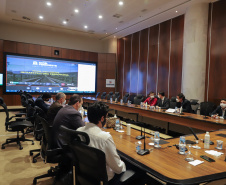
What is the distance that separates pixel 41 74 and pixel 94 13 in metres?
4.50

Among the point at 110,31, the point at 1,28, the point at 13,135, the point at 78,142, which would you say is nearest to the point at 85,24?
the point at 110,31

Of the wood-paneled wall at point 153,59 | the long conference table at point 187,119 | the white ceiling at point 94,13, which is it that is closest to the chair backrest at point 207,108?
the long conference table at point 187,119

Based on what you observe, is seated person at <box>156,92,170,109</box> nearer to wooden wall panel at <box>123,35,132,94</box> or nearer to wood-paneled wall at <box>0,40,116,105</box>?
wooden wall panel at <box>123,35,132,94</box>

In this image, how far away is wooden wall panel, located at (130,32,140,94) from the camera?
9258mm

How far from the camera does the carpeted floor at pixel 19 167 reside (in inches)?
94.5

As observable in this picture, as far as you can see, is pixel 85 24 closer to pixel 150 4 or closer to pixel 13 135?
pixel 150 4

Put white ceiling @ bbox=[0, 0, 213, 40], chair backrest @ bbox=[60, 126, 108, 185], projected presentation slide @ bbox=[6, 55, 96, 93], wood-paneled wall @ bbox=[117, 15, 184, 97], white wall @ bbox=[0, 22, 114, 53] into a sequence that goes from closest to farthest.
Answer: chair backrest @ bbox=[60, 126, 108, 185], white ceiling @ bbox=[0, 0, 213, 40], wood-paneled wall @ bbox=[117, 15, 184, 97], projected presentation slide @ bbox=[6, 55, 96, 93], white wall @ bbox=[0, 22, 114, 53]

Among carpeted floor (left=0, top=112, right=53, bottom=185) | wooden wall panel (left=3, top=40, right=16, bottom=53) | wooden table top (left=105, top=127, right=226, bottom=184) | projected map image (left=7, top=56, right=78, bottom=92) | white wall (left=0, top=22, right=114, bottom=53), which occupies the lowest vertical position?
carpeted floor (left=0, top=112, right=53, bottom=185)

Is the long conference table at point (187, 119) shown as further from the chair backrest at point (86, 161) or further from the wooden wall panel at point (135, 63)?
the wooden wall panel at point (135, 63)

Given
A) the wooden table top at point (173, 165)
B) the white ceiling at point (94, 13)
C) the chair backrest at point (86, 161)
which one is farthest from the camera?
the white ceiling at point (94, 13)

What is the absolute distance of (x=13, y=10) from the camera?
7.09 metres

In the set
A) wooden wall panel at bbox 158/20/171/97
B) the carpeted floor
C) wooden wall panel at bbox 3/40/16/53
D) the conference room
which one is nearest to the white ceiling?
the conference room

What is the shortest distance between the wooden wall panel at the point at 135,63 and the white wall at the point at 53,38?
5.87ft

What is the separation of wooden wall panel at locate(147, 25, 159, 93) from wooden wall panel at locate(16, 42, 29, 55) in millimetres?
6252
